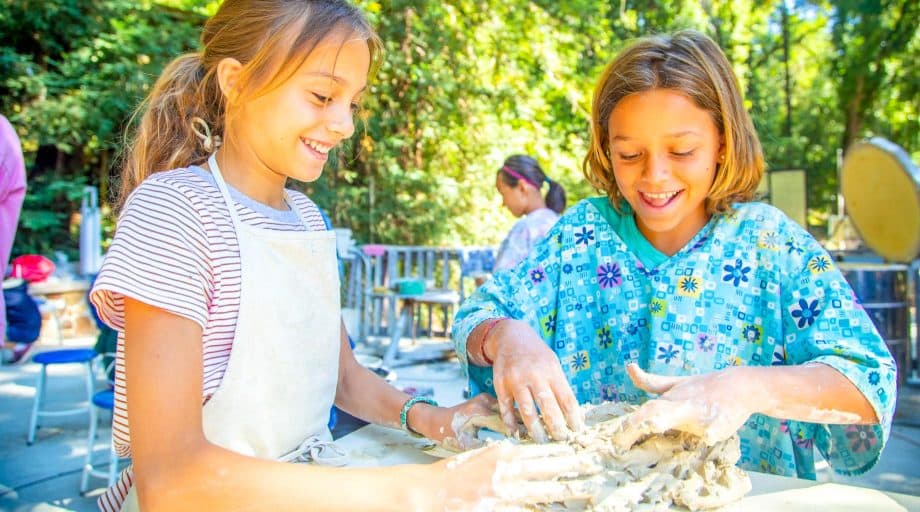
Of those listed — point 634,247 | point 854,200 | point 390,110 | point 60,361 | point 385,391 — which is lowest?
point 60,361

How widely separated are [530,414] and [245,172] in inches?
29.1

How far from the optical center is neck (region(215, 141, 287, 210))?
4.21 feet

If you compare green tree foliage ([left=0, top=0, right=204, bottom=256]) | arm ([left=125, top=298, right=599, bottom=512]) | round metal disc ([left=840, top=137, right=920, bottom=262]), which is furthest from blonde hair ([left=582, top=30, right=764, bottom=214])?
green tree foliage ([left=0, top=0, right=204, bottom=256])

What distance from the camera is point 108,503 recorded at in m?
1.23

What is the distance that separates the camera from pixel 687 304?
4.87ft

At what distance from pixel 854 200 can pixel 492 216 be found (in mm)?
5072

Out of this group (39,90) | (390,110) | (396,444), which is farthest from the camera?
(390,110)

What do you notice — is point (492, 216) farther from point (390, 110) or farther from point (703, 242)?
point (703, 242)

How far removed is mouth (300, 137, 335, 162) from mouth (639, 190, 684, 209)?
72 centimetres

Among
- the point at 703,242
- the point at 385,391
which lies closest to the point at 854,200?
the point at 703,242

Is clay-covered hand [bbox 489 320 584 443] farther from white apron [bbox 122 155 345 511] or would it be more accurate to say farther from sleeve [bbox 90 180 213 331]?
sleeve [bbox 90 180 213 331]

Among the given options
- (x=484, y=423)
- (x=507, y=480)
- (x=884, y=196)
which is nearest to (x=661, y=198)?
(x=484, y=423)

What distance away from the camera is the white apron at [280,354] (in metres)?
1.14

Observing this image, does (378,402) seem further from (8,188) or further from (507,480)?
(8,188)
